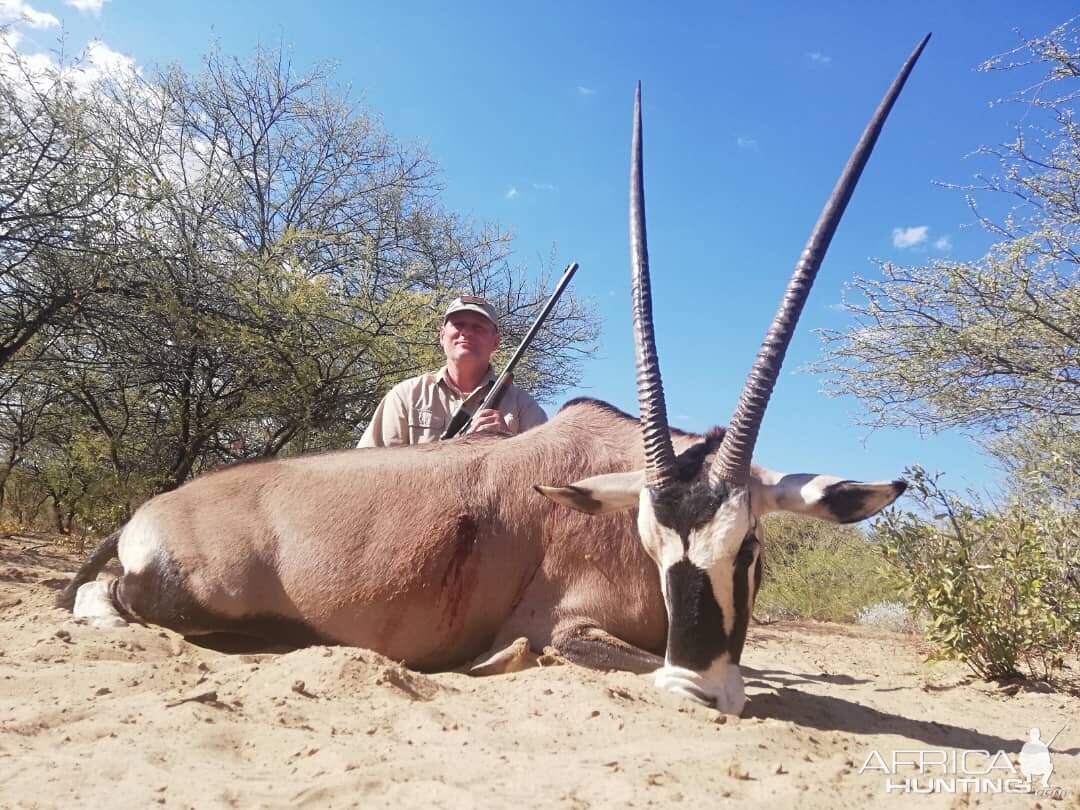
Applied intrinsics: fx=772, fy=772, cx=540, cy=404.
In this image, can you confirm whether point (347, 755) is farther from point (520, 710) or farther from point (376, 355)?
point (376, 355)

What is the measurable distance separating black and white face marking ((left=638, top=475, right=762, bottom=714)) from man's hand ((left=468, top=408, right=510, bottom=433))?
2.41 metres

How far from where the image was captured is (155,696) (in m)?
2.96

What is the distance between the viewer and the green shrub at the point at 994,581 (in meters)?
4.54

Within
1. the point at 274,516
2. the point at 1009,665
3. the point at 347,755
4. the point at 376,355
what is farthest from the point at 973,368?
the point at 347,755

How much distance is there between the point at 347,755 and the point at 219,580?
2.29 m

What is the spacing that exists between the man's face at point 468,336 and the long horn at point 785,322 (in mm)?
3174

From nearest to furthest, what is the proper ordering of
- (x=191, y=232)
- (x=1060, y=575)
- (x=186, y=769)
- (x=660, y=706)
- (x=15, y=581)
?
(x=186, y=769)
(x=660, y=706)
(x=1060, y=575)
(x=15, y=581)
(x=191, y=232)

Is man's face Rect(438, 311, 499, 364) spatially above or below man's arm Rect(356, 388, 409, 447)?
above

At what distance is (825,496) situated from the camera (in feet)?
11.4

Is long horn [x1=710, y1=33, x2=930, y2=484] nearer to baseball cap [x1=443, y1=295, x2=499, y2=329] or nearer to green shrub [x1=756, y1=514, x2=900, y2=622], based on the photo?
baseball cap [x1=443, y1=295, x2=499, y2=329]

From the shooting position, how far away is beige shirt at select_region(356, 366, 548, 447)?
20.7ft

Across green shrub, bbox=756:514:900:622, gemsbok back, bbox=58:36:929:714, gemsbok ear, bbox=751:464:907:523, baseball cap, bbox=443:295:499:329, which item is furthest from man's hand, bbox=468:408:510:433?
green shrub, bbox=756:514:900:622

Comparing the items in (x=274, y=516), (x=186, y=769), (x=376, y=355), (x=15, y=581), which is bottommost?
(x=15, y=581)

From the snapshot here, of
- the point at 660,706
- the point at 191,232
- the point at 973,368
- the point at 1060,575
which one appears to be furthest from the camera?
the point at 191,232
